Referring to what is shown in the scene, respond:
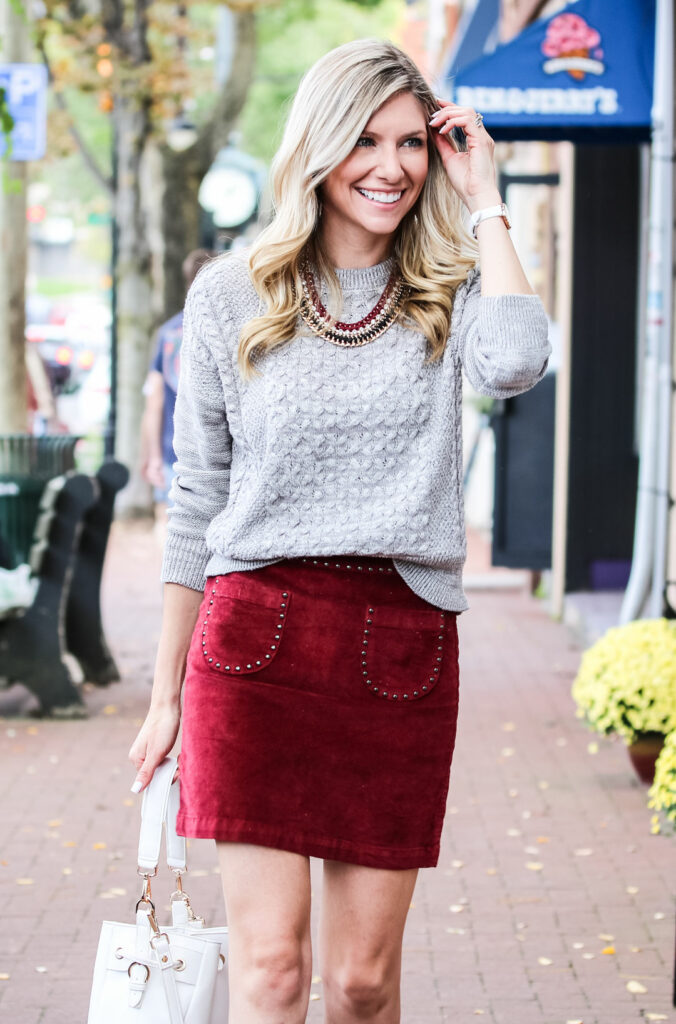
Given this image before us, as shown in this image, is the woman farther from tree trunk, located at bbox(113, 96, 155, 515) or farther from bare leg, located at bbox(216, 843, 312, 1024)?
tree trunk, located at bbox(113, 96, 155, 515)

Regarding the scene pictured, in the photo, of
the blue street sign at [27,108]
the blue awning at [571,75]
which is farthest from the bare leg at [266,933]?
the blue street sign at [27,108]

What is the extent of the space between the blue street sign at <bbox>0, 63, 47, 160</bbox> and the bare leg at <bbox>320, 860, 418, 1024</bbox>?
7491mm

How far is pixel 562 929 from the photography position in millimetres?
4719

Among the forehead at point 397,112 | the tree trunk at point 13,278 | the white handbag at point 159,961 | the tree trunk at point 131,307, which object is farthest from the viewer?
the tree trunk at point 131,307

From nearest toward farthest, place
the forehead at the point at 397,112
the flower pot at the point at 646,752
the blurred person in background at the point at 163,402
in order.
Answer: the forehead at the point at 397,112 → the flower pot at the point at 646,752 → the blurred person in background at the point at 163,402

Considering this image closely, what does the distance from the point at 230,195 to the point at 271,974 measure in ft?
78.1

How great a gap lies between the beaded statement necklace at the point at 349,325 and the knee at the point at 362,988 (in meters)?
1.10

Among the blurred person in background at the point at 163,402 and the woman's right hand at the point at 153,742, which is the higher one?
the blurred person in background at the point at 163,402

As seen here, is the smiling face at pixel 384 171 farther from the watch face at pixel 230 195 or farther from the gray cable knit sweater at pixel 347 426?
the watch face at pixel 230 195

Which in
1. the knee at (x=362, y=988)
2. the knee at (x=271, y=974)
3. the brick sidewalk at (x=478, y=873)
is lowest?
the brick sidewalk at (x=478, y=873)

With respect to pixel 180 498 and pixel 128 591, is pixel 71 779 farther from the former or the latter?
A: pixel 128 591

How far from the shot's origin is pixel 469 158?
9.42 feet

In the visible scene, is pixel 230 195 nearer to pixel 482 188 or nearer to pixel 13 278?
pixel 13 278

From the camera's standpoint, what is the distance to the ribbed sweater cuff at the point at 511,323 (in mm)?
2688
